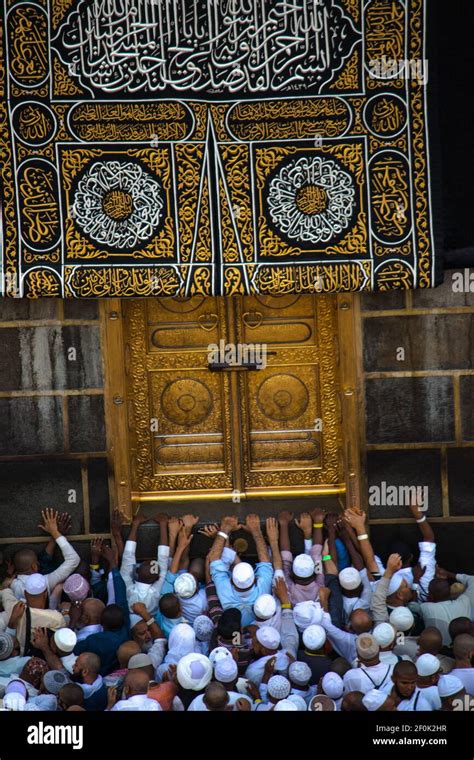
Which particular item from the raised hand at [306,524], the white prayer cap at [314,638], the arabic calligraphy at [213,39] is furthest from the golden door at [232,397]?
the white prayer cap at [314,638]

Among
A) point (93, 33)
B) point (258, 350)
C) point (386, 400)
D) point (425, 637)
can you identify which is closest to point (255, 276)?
point (258, 350)

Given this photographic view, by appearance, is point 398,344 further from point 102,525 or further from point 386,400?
point 102,525

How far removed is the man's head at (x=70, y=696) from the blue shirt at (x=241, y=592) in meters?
1.50

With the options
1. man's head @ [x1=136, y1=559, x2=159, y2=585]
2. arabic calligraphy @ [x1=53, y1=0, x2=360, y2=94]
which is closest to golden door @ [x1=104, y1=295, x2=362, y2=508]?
man's head @ [x1=136, y1=559, x2=159, y2=585]

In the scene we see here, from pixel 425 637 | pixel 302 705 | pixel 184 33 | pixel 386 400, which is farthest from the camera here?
pixel 386 400

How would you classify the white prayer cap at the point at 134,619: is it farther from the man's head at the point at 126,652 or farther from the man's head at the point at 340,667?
the man's head at the point at 340,667

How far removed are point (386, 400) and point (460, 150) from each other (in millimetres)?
2217

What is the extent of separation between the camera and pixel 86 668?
283 inches

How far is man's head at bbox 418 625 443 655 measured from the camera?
727 centimetres

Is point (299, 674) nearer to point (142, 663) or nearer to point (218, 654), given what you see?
point (218, 654)

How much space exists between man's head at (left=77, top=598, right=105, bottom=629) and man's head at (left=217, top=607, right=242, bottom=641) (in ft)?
3.07

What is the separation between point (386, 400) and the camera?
30.0 feet

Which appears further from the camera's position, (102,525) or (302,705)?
(102,525)

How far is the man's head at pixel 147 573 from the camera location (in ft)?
27.6
